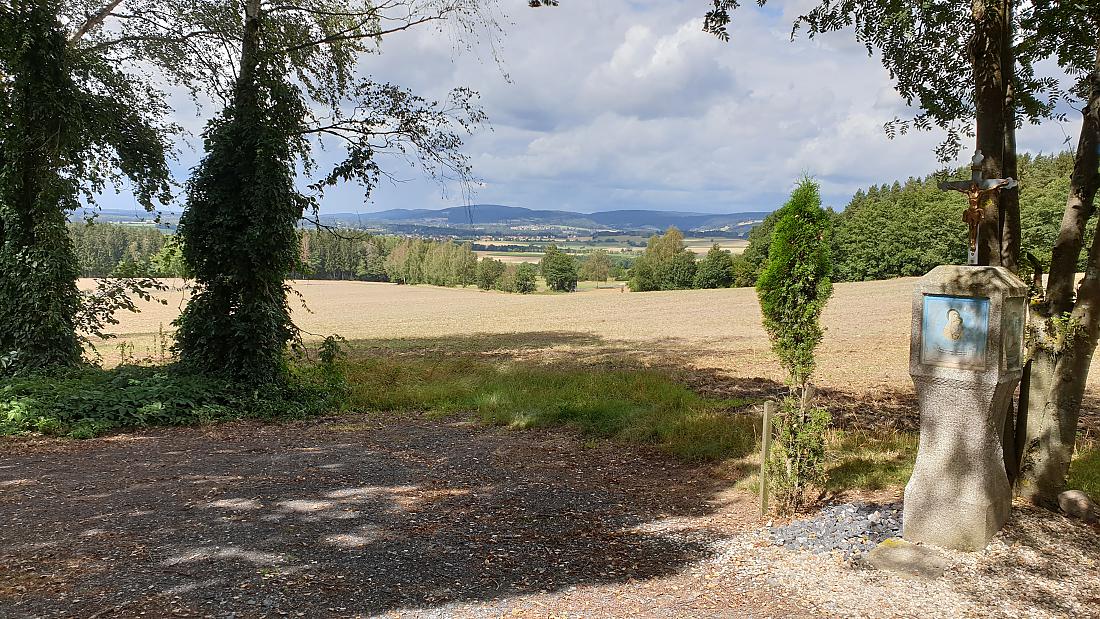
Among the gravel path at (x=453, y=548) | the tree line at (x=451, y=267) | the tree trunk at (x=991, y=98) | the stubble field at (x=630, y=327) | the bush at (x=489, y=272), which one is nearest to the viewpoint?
the gravel path at (x=453, y=548)

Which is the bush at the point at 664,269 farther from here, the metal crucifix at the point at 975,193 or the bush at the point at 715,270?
the metal crucifix at the point at 975,193

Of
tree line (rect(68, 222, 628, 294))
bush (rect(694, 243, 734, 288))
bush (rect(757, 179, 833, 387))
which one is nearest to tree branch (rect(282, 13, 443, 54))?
bush (rect(757, 179, 833, 387))

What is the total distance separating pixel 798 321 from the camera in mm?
5961

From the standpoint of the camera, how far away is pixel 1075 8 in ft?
20.6

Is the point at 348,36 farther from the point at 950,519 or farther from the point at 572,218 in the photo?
the point at 572,218

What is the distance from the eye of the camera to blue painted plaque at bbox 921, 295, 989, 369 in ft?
16.5

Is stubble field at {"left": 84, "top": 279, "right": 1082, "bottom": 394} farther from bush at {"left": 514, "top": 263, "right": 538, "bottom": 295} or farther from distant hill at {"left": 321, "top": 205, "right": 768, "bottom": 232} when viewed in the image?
bush at {"left": 514, "top": 263, "right": 538, "bottom": 295}

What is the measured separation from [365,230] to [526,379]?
489 centimetres

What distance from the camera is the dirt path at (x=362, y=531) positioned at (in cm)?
440

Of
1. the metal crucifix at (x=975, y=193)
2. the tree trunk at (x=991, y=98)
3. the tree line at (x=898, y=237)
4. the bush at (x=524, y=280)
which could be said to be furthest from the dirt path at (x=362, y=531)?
the bush at (x=524, y=280)

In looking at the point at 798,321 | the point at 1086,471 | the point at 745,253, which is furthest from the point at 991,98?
the point at 745,253

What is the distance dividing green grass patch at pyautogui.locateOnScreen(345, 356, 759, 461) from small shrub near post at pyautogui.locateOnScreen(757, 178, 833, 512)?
7.58ft

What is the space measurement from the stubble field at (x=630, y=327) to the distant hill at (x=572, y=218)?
17.3ft

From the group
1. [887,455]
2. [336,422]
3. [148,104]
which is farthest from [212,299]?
[887,455]
